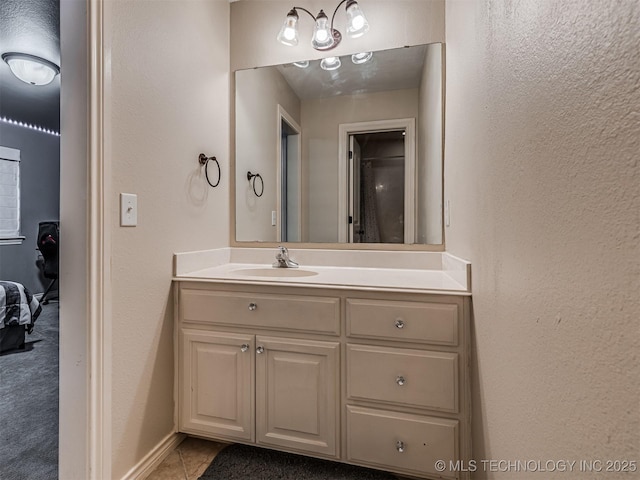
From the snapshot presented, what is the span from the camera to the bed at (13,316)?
2461 mm

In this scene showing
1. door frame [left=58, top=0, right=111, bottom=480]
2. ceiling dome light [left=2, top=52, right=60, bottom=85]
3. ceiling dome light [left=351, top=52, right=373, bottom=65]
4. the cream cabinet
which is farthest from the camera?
ceiling dome light [left=2, top=52, right=60, bottom=85]

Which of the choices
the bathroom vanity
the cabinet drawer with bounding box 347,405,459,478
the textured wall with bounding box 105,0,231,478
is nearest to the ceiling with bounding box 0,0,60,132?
the textured wall with bounding box 105,0,231,478

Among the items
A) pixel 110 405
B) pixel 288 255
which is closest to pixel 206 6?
pixel 288 255

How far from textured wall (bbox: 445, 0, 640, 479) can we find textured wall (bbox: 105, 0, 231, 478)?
1261 millimetres

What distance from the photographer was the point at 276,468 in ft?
4.29

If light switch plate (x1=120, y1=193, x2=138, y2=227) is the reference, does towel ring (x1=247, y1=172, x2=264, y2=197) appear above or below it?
above

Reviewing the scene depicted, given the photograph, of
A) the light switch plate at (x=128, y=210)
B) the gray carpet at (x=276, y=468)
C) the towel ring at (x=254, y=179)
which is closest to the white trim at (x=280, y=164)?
the towel ring at (x=254, y=179)

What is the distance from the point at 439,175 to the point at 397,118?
1.33 ft

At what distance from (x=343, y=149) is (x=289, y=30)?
29.1 inches

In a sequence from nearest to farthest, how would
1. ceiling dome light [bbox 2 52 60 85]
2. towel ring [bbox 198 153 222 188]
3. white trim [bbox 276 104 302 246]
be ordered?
towel ring [bbox 198 153 222 188]
white trim [bbox 276 104 302 246]
ceiling dome light [bbox 2 52 60 85]

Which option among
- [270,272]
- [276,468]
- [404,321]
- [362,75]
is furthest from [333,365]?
[362,75]

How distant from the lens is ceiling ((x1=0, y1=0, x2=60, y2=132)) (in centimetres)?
184

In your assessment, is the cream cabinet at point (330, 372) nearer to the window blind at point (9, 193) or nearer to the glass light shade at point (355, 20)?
the glass light shade at point (355, 20)

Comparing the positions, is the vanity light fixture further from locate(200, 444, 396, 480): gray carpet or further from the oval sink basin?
locate(200, 444, 396, 480): gray carpet
